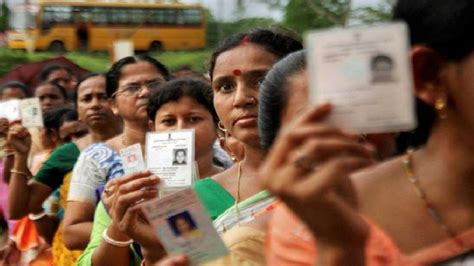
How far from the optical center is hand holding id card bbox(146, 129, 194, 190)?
2.50m

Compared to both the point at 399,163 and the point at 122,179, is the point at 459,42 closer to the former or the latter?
the point at 399,163

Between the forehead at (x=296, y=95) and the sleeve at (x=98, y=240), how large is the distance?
3.26ft

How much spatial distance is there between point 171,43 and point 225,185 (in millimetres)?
25183

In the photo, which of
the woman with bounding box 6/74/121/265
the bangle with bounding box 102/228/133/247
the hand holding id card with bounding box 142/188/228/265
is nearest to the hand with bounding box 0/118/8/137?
the woman with bounding box 6/74/121/265

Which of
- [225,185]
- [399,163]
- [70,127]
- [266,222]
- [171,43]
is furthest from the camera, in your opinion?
[171,43]

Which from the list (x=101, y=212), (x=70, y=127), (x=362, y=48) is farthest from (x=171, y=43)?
(x=362, y=48)

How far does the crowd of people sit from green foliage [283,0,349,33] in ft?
40.8

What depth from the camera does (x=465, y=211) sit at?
1.60m

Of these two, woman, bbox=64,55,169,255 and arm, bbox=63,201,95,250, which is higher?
woman, bbox=64,55,169,255

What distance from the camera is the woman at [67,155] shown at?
15.3 feet

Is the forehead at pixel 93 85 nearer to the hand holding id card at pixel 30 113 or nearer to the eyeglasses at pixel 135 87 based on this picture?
the hand holding id card at pixel 30 113

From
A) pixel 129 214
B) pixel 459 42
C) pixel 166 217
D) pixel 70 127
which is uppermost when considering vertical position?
pixel 459 42

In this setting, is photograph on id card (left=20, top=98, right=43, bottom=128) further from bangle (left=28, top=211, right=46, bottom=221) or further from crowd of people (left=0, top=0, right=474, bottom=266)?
crowd of people (left=0, top=0, right=474, bottom=266)

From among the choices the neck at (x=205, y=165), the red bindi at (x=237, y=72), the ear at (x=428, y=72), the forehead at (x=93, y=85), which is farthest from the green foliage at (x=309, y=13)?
the ear at (x=428, y=72)
